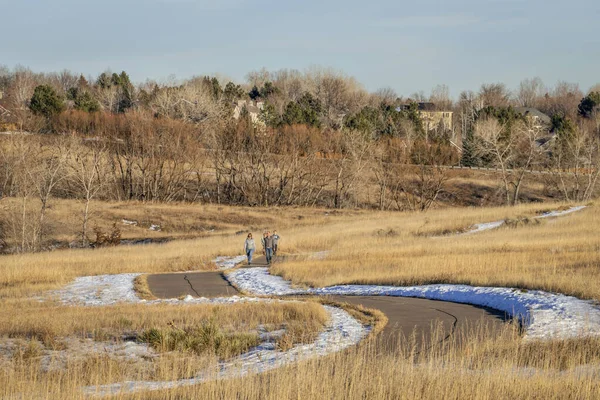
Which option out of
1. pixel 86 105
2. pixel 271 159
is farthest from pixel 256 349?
pixel 86 105

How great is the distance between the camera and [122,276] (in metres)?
31.0

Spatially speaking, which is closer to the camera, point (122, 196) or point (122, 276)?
point (122, 276)

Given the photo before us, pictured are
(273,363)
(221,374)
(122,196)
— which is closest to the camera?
(221,374)

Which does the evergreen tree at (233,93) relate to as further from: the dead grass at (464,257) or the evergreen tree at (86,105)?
the dead grass at (464,257)

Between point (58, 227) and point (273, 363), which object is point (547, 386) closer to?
point (273, 363)

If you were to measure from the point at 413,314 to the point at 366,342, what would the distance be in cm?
421

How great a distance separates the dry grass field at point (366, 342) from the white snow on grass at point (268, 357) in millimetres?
276

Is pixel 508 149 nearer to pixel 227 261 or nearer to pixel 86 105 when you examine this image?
pixel 227 261

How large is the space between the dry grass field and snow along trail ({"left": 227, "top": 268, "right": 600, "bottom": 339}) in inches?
23.8

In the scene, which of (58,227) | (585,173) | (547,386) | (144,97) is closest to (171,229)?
(58,227)

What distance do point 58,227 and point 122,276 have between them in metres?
30.5

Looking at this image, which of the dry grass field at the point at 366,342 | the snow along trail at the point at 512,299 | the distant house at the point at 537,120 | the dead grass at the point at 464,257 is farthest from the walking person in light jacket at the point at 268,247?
the distant house at the point at 537,120

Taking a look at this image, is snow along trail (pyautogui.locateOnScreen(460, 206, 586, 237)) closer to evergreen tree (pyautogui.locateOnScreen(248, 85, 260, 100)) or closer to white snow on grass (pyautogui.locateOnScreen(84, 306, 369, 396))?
white snow on grass (pyautogui.locateOnScreen(84, 306, 369, 396))

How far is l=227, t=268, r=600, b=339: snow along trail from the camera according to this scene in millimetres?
13562
